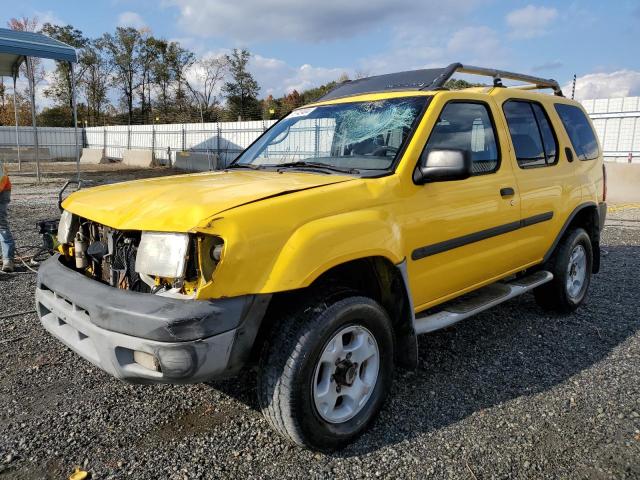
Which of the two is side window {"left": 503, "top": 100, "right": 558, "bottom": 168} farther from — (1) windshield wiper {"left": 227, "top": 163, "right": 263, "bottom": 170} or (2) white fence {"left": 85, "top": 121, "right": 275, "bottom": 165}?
(2) white fence {"left": 85, "top": 121, "right": 275, "bottom": 165}

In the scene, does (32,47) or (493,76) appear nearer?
(493,76)

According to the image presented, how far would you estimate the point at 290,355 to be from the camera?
234 cm

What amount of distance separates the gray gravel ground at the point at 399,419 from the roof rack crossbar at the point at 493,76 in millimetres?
2048

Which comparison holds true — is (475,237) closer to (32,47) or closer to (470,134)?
(470,134)

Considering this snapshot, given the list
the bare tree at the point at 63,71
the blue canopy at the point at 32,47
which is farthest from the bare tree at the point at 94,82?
the blue canopy at the point at 32,47

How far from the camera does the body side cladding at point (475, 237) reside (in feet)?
9.96

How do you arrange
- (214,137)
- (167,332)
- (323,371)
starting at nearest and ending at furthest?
1. (167,332)
2. (323,371)
3. (214,137)

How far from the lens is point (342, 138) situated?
3443 millimetres

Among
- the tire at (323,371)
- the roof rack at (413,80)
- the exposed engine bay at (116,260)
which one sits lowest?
the tire at (323,371)

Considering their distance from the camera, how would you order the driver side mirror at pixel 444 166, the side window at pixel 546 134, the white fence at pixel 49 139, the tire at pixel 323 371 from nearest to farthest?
the tire at pixel 323 371 < the driver side mirror at pixel 444 166 < the side window at pixel 546 134 < the white fence at pixel 49 139

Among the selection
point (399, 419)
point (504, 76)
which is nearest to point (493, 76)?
point (504, 76)

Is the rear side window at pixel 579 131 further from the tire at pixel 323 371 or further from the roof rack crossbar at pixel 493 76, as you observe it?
the tire at pixel 323 371

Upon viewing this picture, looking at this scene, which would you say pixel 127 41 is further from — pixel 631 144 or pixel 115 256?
pixel 115 256

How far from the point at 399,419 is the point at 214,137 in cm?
2214
